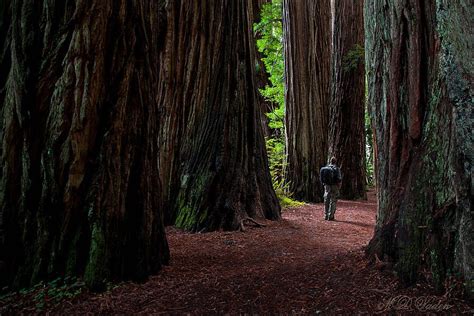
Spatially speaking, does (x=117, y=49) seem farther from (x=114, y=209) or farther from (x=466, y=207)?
(x=466, y=207)

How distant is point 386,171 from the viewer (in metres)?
2.96

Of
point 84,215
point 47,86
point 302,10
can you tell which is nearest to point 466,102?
point 84,215

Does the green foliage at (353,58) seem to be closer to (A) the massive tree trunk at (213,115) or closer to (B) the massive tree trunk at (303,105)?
(B) the massive tree trunk at (303,105)

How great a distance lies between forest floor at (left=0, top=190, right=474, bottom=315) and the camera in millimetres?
2301

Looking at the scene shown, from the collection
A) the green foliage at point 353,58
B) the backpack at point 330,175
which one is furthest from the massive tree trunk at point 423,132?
the green foliage at point 353,58

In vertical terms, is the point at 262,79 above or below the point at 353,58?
above

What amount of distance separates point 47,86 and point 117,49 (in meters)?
0.70

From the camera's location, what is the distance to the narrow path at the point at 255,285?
8.16 feet

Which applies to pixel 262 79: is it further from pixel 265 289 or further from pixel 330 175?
pixel 265 289

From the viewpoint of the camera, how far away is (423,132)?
2.56 metres

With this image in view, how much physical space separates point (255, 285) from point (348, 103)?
30.9ft

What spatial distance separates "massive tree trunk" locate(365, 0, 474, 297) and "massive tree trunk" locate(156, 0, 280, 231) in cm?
348

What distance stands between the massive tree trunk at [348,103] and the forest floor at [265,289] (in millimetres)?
6950

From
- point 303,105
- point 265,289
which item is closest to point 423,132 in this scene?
point 265,289
